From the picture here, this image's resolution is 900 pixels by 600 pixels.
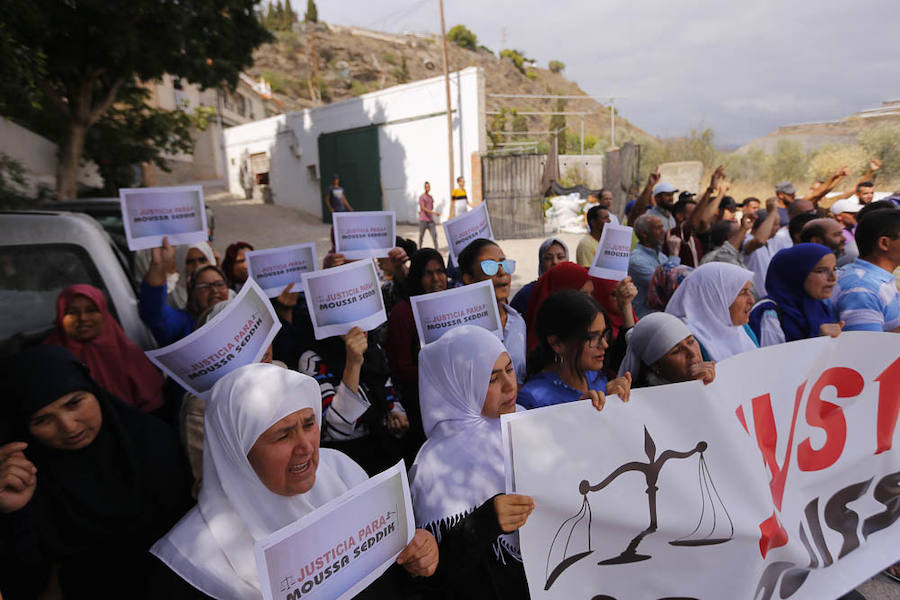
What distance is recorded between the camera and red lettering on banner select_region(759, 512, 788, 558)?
212 centimetres

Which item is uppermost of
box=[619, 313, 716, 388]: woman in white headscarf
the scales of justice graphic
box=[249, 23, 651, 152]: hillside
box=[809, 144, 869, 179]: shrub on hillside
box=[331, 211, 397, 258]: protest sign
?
box=[249, 23, 651, 152]: hillside

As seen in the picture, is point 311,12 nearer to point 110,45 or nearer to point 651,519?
point 110,45

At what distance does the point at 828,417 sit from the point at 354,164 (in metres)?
19.4

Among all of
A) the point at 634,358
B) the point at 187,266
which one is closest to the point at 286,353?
the point at 187,266

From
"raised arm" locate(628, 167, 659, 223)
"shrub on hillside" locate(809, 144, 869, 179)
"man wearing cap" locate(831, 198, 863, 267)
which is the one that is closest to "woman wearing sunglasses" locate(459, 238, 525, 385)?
"man wearing cap" locate(831, 198, 863, 267)

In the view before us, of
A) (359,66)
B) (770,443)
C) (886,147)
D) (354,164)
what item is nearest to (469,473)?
(770,443)

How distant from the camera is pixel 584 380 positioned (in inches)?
98.0

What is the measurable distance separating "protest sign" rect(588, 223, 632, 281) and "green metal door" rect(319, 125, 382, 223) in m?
16.6

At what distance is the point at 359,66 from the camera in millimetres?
49656

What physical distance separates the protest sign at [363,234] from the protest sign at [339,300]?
55.4 inches

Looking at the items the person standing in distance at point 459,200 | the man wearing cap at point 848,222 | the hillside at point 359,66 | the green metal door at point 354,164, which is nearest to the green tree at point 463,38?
the hillside at point 359,66

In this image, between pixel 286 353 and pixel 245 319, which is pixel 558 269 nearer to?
pixel 286 353

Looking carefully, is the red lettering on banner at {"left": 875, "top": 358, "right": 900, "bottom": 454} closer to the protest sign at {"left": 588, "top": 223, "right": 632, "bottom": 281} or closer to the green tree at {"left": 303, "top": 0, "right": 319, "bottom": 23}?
the protest sign at {"left": 588, "top": 223, "right": 632, "bottom": 281}

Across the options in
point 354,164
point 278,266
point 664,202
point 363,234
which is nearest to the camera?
point 278,266
